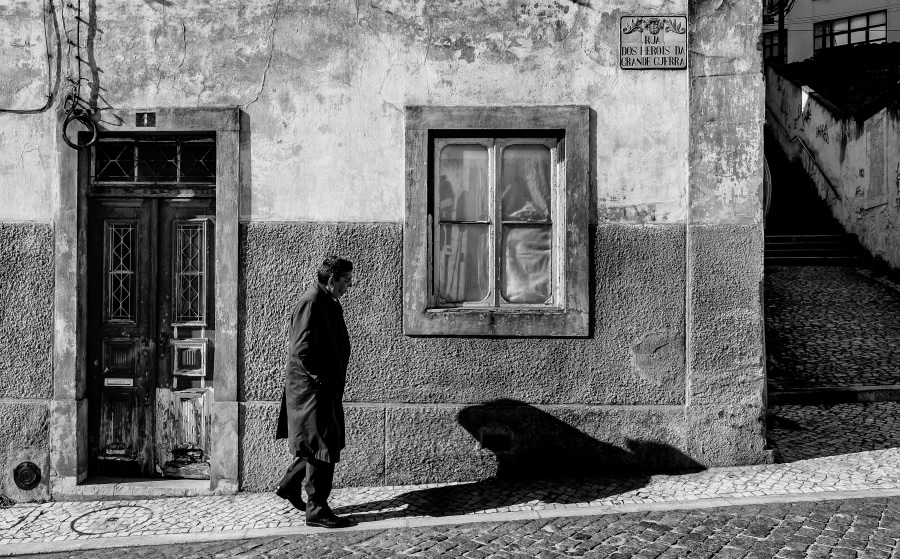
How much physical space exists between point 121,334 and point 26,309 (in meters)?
0.72

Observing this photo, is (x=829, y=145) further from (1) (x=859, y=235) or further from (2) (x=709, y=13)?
(2) (x=709, y=13)

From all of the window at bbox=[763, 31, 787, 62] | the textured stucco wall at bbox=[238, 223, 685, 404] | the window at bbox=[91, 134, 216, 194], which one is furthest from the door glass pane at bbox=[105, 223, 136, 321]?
the window at bbox=[763, 31, 787, 62]

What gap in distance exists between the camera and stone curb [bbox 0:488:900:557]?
4.44m

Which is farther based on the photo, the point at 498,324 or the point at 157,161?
the point at 157,161

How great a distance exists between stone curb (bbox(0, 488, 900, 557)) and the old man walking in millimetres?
301

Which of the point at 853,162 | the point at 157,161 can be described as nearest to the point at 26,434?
the point at 157,161

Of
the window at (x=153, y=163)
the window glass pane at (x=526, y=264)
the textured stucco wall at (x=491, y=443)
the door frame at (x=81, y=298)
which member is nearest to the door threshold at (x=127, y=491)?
the door frame at (x=81, y=298)

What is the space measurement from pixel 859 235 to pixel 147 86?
37.9 ft

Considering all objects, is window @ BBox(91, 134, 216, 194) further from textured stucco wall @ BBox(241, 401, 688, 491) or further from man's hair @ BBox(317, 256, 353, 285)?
textured stucco wall @ BBox(241, 401, 688, 491)

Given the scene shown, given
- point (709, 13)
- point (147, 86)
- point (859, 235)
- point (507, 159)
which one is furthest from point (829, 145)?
point (147, 86)

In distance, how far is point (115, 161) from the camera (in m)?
5.70

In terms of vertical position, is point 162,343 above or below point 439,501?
above

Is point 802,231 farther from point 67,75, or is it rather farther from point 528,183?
point 67,75

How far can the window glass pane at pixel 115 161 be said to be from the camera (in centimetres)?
569
